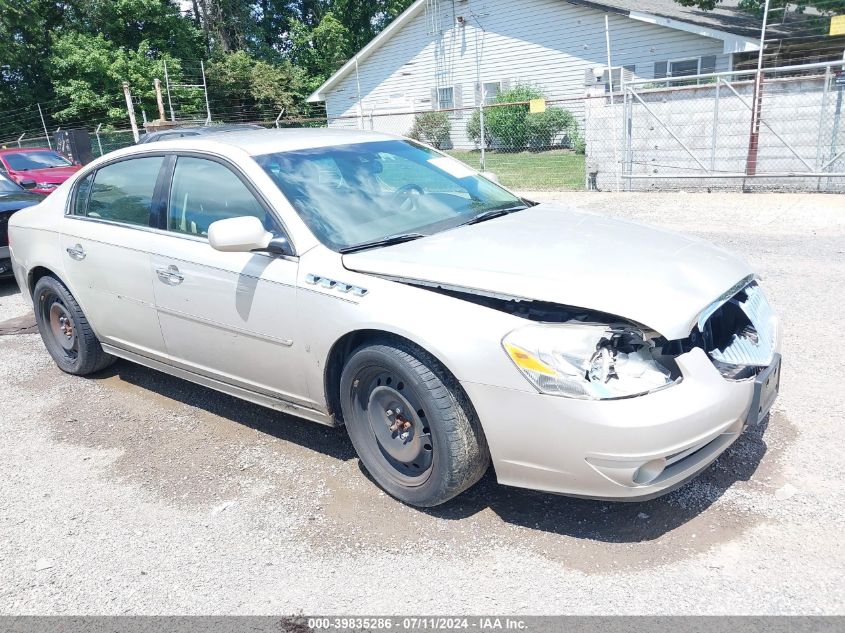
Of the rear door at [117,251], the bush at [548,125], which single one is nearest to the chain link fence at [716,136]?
the bush at [548,125]

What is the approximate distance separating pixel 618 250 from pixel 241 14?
41567 millimetres

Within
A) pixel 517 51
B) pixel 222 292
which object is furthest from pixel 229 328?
pixel 517 51

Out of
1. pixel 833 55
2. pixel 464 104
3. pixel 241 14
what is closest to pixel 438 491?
pixel 833 55

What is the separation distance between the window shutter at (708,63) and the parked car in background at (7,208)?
18195 mm

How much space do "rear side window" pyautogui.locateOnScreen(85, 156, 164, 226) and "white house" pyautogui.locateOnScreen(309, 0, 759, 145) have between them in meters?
13.1

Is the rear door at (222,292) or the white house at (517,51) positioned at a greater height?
the white house at (517,51)

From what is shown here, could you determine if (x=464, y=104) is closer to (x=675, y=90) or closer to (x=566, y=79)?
(x=566, y=79)

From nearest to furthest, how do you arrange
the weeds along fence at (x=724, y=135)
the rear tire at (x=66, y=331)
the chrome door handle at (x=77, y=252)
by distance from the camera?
the chrome door handle at (x=77, y=252), the rear tire at (x=66, y=331), the weeds along fence at (x=724, y=135)

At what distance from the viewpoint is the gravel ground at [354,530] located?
266 centimetres

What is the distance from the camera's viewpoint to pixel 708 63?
20.3 m

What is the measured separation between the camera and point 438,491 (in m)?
3.05

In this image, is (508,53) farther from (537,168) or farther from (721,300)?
(721,300)

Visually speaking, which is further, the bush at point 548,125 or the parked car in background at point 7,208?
the bush at point 548,125

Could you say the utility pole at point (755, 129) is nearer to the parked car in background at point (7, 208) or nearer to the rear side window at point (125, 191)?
the rear side window at point (125, 191)
